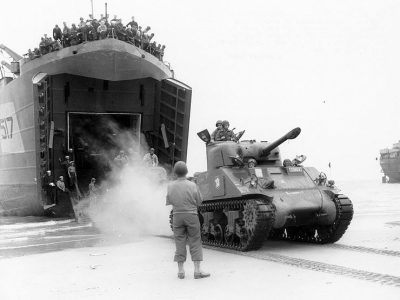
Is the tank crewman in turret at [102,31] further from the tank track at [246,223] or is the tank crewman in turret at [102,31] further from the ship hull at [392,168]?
the ship hull at [392,168]

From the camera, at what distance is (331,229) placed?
30.5ft

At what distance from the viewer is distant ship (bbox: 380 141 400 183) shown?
53.9 metres

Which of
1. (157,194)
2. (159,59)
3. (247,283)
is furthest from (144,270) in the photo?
(159,59)

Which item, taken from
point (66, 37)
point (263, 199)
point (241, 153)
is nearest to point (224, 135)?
point (241, 153)

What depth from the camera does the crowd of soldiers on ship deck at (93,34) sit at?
14641 mm

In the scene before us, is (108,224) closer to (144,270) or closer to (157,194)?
(157,194)

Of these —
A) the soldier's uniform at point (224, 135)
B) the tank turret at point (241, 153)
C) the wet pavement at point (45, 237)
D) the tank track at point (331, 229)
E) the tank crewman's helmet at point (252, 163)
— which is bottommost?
the wet pavement at point (45, 237)

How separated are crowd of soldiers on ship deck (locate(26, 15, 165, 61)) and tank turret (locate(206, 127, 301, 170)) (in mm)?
5829

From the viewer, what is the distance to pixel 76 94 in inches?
613

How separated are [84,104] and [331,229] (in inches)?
360

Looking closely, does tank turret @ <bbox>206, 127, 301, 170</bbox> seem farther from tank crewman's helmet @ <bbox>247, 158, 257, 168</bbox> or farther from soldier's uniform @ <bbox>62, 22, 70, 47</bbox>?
soldier's uniform @ <bbox>62, 22, 70, 47</bbox>

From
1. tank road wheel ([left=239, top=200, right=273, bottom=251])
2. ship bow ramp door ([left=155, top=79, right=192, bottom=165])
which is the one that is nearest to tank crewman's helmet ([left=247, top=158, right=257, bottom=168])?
tank road wheel ([left=239, top=200, right=273, bottom=251])

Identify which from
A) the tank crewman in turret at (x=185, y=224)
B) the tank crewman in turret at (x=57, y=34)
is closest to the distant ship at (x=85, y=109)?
the tank crewman in turret at (x=57, y=34)

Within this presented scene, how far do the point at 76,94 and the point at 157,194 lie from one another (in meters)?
4.50
